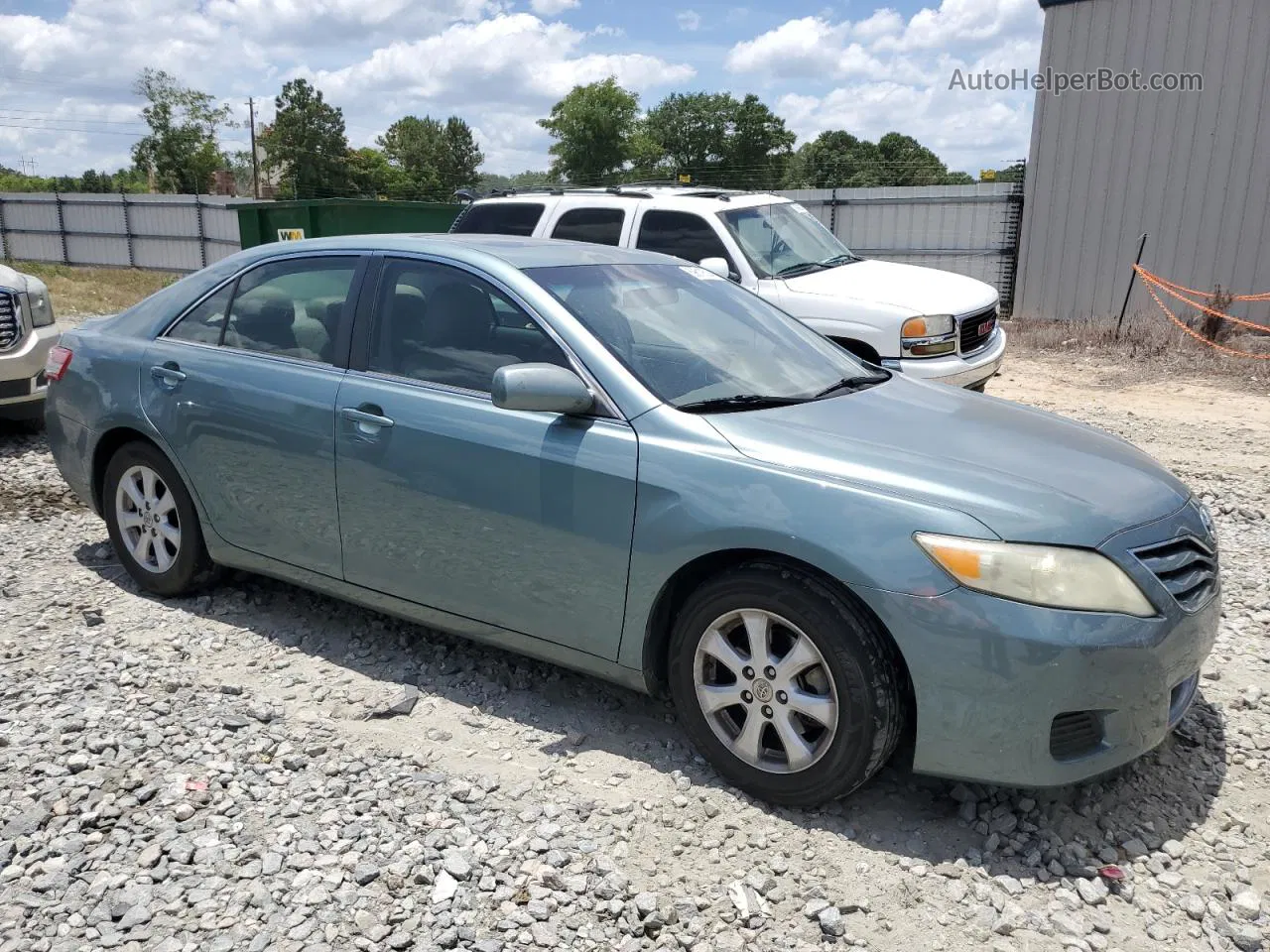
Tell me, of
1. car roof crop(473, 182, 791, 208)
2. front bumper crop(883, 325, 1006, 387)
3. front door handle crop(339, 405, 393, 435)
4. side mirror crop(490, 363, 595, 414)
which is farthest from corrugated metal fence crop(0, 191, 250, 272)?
side mirror crop(490, 363, 595, 414)

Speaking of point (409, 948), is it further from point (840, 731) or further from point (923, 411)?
point (923, 411)

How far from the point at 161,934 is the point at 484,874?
0.82 meters

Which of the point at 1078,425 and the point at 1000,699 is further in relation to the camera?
the point at 1078,425

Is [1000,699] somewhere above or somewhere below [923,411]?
below

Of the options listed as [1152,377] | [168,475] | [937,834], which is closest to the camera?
[937,834]

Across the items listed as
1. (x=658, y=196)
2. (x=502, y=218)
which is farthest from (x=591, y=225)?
(x=502, y=218)

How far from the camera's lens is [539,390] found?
10.9 feet

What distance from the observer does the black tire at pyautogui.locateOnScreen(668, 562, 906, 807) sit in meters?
2.91

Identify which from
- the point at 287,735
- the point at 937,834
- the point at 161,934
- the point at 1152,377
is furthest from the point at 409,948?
the point at 1152,377

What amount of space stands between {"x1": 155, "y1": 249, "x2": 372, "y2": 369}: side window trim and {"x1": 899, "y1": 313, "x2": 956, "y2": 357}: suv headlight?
458 centimetres

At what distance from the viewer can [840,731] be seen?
2.97m

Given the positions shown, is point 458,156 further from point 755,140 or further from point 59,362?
point 59,362

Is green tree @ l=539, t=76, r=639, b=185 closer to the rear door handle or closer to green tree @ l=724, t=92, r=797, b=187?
green tree @ l=724, t=92, r=797, b=187

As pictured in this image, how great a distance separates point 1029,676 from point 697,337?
1.73 meters
